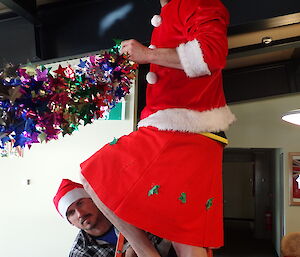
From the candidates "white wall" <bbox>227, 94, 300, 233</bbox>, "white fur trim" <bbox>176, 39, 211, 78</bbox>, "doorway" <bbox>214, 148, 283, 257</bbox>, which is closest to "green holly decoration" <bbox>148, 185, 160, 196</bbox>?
"white fur trim" <bbox>176, 39, 211, 78</bbox>

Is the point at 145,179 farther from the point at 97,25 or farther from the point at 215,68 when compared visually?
the point at 97,25

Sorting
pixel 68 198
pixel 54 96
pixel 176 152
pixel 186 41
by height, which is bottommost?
pixel 68 198

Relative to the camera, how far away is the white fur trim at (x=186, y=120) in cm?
96

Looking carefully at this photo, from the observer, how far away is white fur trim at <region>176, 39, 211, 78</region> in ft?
2.84

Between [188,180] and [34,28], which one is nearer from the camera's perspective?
[188,180]

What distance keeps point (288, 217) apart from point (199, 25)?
20.4ft

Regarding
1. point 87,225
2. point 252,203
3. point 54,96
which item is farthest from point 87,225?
point 252,203

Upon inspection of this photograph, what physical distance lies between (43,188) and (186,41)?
11.2ft

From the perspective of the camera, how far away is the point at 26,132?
0.97m

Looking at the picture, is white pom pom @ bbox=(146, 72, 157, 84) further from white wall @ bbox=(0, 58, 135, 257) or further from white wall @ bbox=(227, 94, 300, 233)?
white wall @ bbox=(227, 94, 300, 233)

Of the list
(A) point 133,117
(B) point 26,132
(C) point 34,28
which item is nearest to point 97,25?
(C) point 34,28

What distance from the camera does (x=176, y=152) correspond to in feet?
3.11

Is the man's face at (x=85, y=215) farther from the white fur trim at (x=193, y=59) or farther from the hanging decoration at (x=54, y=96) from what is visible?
the white fur trim at (x=193, y=59)

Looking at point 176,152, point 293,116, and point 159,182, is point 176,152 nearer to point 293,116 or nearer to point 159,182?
point 159,182
